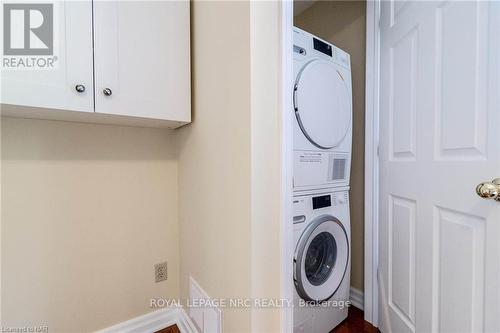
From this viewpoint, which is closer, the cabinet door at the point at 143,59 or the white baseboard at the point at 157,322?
the cabinet door at the point at 143,59

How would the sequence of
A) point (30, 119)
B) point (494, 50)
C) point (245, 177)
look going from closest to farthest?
point (494, 50) → point (245, 177) → point (30, 119)

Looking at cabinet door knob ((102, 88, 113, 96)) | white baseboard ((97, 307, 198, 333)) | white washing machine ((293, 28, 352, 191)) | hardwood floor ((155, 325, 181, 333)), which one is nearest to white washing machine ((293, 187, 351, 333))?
white washing machine ((293, 28, 352, 191))

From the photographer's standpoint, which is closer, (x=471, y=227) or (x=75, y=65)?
(x=471, y=227)

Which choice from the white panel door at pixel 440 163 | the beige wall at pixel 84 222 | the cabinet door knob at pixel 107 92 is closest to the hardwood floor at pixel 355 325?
the white panel door at pixel 440 163

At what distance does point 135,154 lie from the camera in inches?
55.6

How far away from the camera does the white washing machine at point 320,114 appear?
3.88 ft

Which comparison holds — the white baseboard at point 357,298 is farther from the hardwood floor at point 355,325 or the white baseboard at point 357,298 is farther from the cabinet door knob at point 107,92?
the cabinet door knob at point 107,92

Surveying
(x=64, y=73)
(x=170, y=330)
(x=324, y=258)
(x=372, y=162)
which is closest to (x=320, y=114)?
(x=372, y=162)

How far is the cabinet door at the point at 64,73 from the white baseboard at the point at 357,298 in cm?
197

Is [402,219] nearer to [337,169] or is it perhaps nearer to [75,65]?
[337,169]

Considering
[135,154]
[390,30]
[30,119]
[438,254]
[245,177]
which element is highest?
[390,30]

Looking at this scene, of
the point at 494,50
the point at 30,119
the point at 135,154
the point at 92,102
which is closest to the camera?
the point at 494,50

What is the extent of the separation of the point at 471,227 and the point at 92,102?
152 cm

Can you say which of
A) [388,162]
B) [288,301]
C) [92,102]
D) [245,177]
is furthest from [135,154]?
[388,162]
